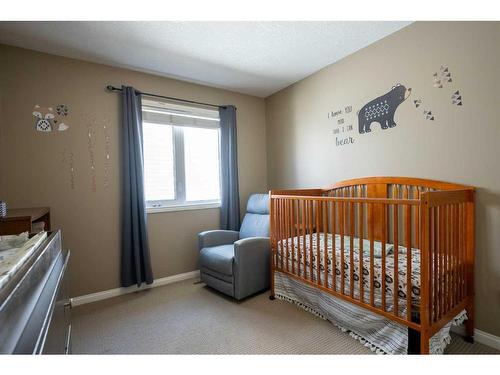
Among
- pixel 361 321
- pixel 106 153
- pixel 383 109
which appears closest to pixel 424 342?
pixel 361 321

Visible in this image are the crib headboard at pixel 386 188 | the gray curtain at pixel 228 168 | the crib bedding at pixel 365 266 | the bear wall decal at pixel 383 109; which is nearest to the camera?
the crib bedding at pixel 365 266

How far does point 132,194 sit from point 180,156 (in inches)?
28.2

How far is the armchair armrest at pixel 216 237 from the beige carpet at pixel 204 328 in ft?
1.72

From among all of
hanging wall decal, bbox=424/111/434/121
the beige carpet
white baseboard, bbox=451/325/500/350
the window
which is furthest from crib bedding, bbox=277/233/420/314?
the window

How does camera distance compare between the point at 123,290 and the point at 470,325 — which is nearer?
the point at 470,325

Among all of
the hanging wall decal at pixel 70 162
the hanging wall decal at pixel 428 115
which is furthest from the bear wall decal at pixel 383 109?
the hanging wall decal at pixel 70 162

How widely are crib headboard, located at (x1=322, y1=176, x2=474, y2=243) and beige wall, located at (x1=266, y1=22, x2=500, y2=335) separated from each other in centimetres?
6

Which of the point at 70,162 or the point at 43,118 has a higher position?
the point at 43,118

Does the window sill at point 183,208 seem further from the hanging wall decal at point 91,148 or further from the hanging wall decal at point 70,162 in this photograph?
the hanging wall decal at point 70,162

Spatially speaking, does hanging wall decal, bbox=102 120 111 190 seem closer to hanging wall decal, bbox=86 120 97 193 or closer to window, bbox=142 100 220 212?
hanging wall decal, bbox=86 120 97 193

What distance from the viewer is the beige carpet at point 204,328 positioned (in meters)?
1.61

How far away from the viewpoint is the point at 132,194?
8.05 feet

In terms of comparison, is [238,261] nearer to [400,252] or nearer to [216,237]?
[216,237]

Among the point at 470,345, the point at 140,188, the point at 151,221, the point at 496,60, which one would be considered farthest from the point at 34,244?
the point at 496,60
